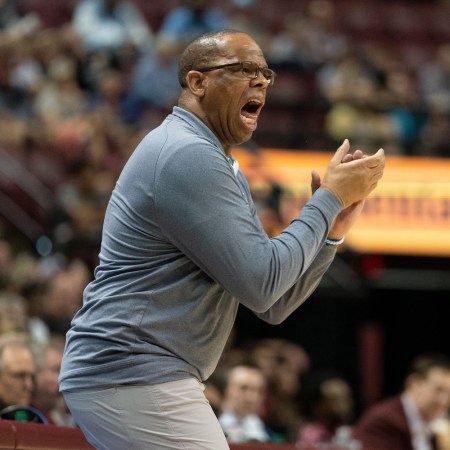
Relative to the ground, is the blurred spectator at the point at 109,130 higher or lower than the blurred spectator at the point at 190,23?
lower

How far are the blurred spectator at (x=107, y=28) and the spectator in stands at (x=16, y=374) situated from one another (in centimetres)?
731

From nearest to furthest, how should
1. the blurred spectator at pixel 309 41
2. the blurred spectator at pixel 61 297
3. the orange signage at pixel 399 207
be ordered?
the blurred spectator at pixel 61 297 < the orange signage at pixel 399 207 < the blurred spectator at pixel 309 41

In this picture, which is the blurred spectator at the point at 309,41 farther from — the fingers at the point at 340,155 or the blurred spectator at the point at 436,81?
the fingers at the point at 340,155

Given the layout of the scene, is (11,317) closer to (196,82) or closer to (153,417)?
(196,82)

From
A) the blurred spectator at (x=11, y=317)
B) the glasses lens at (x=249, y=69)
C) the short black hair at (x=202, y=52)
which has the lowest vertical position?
the blurred spectator at (x=11, y=317)

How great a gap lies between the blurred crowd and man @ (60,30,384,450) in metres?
3.04

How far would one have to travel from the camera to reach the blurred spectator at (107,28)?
11906 mm

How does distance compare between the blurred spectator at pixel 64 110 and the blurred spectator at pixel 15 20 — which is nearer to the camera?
the blurred spectator at pixel 64 110

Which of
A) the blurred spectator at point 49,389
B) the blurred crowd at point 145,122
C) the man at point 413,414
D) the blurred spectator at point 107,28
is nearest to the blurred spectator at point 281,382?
the blurred crowd at point 145,122

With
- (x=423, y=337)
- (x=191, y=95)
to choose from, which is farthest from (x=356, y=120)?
(x=191, y=95)

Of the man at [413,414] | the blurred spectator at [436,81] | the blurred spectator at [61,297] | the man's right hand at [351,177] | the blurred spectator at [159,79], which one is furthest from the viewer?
the blurred spectator at [436,81]

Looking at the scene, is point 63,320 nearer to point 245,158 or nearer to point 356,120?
point 245,158

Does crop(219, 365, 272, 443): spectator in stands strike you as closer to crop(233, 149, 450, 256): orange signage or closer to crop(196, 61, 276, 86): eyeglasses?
crop(196, 61, 276, 86): eyeglasses

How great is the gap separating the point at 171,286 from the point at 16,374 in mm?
2146
